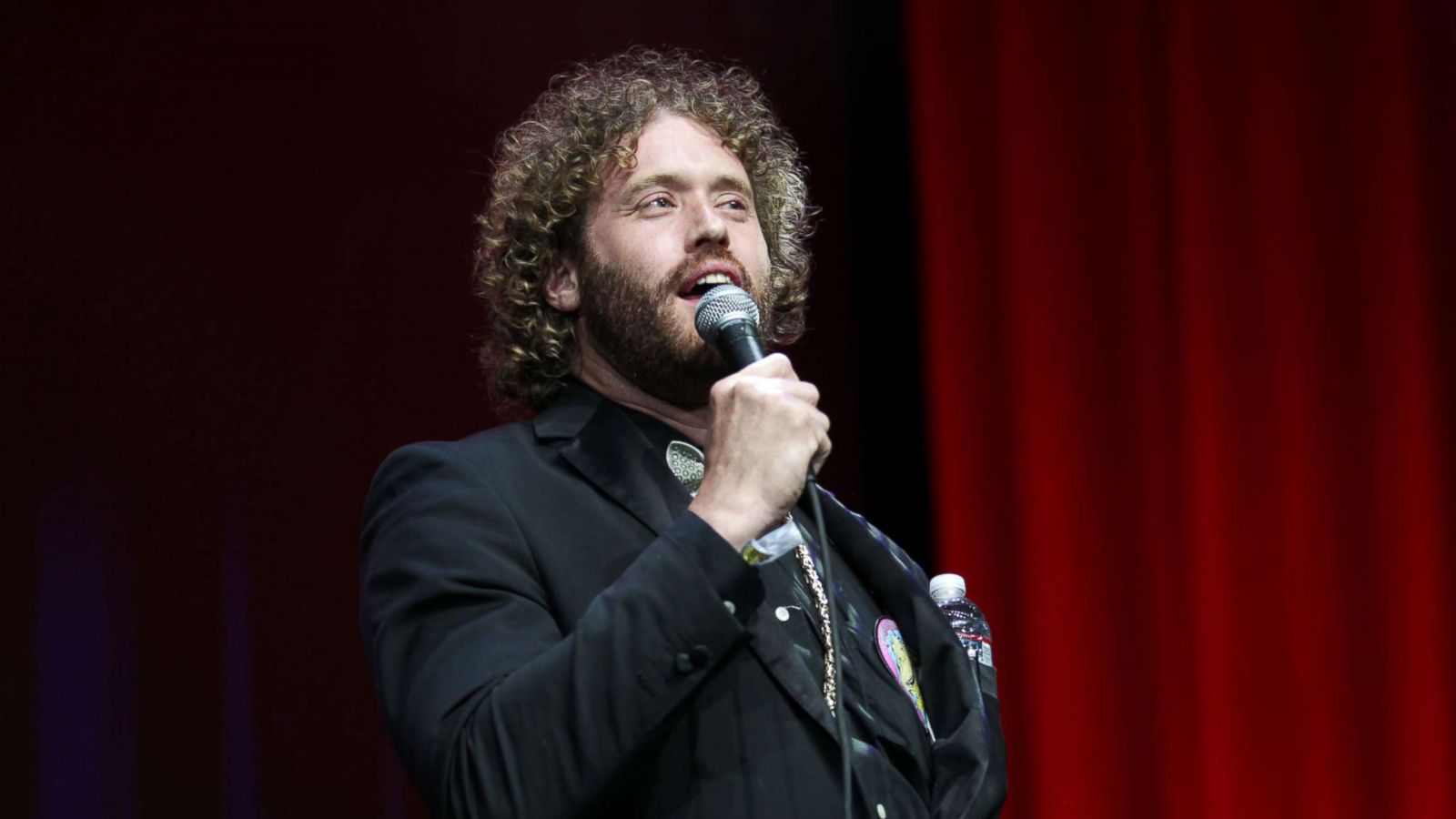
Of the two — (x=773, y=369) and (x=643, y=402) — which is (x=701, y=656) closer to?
(x=773, y=369)

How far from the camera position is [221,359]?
2.56m

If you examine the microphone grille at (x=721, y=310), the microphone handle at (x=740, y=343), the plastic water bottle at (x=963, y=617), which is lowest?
the plastic water bottle at (x=963, y=617)

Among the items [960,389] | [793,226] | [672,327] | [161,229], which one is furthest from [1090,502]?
[161,229]

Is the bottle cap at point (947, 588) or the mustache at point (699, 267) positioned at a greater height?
the mustache at point (699, 267)

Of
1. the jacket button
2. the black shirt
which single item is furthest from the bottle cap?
the jacket button

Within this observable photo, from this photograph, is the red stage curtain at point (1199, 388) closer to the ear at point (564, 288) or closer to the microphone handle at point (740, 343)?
the ear at point (564, 288)


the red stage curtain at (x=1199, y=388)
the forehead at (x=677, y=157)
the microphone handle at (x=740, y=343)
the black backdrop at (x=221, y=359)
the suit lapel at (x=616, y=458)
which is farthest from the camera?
the red stage curtain at (x=1199, y=388)

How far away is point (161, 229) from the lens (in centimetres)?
254

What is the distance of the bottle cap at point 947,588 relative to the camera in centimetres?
186

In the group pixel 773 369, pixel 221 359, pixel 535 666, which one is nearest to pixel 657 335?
pixel 773 369

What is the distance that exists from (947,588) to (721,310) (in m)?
0.53

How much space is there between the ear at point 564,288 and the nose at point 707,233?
21cm

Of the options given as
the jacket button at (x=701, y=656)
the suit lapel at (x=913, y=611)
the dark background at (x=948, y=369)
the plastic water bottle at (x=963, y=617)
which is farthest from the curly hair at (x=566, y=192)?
the jacket button at (x=701, y=656)

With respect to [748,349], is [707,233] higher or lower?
higher
